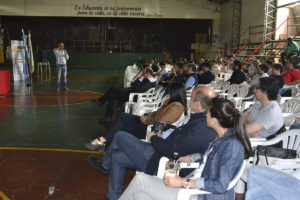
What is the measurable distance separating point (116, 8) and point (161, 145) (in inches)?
796

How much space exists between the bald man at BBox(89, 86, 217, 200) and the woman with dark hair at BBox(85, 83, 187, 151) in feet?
2.15


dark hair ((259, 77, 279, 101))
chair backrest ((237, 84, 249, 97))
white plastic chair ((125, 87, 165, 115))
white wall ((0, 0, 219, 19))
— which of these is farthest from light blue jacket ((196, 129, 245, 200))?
white wall ((0, 0, 219, 19))

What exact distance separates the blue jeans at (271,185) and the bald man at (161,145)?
29.8 inches

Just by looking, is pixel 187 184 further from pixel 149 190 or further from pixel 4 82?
pixel 4 82

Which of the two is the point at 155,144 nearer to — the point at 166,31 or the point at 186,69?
the point at 186,69

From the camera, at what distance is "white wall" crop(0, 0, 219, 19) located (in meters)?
21.4

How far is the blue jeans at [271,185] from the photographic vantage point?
1614mm

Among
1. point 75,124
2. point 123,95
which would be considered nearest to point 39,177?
point 75,124

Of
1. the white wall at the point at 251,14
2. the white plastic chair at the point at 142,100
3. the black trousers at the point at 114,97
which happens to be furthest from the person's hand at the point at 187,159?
the white wall at the point at 251,14

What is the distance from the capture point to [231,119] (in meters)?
2.07

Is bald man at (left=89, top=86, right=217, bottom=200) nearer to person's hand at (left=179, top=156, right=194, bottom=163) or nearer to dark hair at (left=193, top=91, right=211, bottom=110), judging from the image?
dark hair at (left=193, top=91, right=211, bottom=110)

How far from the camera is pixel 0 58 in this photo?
21.9 m

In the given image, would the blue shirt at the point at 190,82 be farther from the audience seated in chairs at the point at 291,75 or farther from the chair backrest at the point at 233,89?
the audience seated in chairs at the point at 291,75

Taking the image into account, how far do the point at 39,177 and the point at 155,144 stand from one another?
1620 mm
